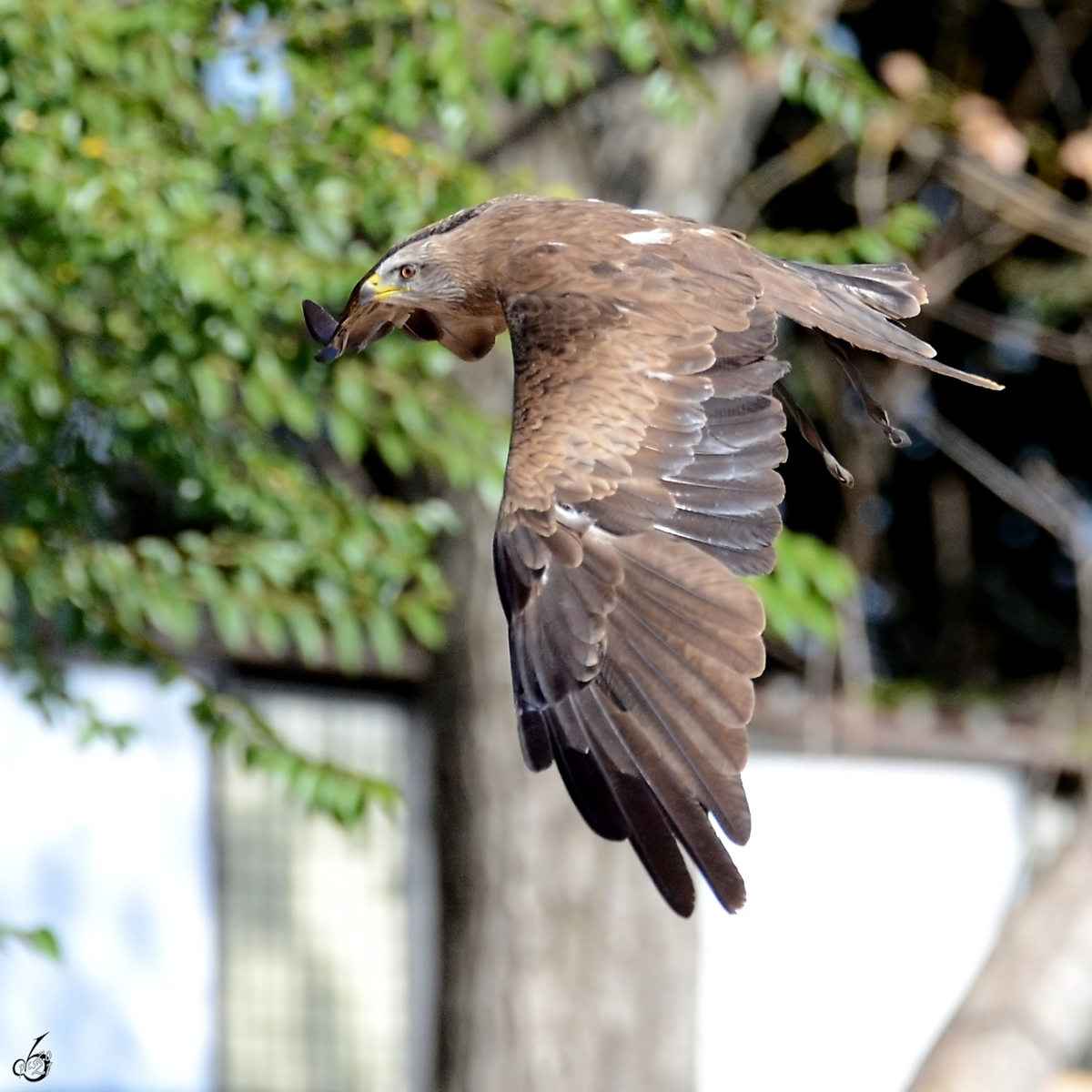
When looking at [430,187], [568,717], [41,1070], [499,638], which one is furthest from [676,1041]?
[568,717]

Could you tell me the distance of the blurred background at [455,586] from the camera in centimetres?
355

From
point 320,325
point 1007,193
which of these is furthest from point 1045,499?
point 320,325

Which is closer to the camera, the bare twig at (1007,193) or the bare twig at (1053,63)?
the bare twig at (1007,193)

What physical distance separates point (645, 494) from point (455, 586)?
9.43 feet

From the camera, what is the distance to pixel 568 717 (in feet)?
6.89

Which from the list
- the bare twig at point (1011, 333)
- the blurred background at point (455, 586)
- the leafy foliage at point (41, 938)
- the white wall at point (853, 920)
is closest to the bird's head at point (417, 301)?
the blurred background at point (455, 586)

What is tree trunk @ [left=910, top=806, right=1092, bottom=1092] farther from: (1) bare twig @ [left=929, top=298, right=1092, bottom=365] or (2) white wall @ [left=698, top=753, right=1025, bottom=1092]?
(1) bare twig @ [left=929, top=298, right=1092, bottom=365]

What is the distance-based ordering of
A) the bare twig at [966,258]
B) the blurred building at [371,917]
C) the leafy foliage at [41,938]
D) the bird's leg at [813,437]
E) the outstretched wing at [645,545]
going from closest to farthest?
the outstretched wing at [645,545]
the bird's leg at [813,437]
the leafy foliage at [41,938]
the blurred building at [371,917]
the bare twig at [966,258]

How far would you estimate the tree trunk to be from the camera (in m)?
3.98

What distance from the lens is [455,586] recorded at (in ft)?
16.8

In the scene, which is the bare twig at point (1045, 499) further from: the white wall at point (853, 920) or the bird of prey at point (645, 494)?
the bird of prey at point (645, 494)

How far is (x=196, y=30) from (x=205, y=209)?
41 centimetres

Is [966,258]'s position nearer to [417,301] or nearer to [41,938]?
[417,301]

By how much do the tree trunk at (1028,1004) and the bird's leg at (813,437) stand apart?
177 centimetres
